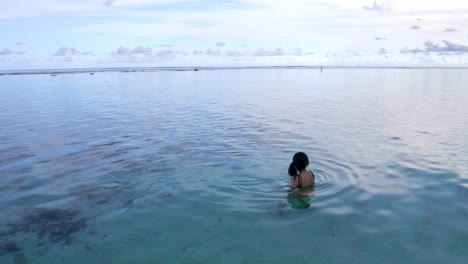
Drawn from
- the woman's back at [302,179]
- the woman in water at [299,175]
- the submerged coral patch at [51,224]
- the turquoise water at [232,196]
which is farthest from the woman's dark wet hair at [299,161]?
the submerged coral patch at [51,224]

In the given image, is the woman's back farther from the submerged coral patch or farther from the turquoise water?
the submerged coral patch

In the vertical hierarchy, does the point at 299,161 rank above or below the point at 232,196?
above

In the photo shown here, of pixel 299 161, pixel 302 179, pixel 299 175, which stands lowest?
pixel 302 179

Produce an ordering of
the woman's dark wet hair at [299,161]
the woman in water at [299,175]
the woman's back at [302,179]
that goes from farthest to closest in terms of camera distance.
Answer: the woman's back at [302,179]
the woman in water at [299,175]
the woman's dark wet hair at [299,161]

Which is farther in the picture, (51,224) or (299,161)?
(299,161)

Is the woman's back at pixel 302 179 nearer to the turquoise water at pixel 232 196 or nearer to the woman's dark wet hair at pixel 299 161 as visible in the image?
the woman's dark wet hair at pixel 299 161

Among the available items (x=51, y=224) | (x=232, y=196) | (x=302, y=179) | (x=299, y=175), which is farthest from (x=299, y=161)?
(x=51, y=224)

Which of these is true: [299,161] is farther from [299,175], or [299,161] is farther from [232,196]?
[232,196]

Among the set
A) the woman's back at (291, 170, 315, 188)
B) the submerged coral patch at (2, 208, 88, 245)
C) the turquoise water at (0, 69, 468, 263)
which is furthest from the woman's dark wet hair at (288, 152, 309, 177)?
the submerged coral patch at (2, 208, 88, 245)

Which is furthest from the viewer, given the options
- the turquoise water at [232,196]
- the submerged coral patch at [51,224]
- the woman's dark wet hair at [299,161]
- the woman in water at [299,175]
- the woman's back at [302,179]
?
the woman's back at [302,179]

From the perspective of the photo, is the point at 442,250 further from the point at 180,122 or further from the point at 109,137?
the point at 180,122

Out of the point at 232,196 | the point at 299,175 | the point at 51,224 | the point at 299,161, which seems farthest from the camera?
the point at 232,196

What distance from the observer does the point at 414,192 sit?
10.7m

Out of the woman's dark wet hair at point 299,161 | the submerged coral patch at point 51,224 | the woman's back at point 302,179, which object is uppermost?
the woman's dark wet hair at point 299,161
